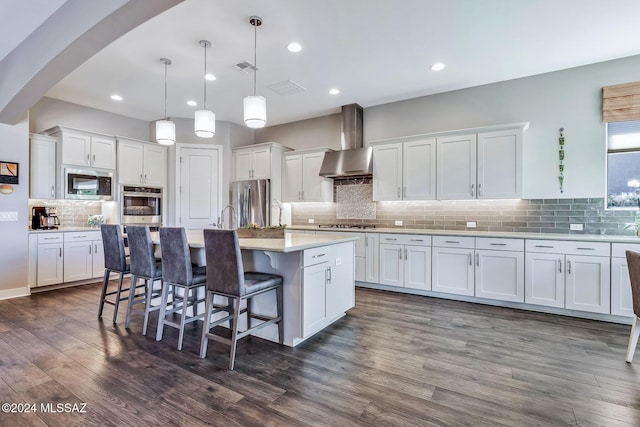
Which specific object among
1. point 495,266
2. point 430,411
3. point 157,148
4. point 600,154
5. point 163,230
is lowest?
point 430,411

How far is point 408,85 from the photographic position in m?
4.43

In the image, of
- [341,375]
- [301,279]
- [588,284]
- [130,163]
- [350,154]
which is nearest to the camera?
[341,375]

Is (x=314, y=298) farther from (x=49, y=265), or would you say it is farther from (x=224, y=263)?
(x=49, y=265)

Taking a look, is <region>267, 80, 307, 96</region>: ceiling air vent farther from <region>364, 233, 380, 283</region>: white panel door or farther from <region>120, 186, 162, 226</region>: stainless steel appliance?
<region>120, 186, 162, 226</region>: stainless steel appliance

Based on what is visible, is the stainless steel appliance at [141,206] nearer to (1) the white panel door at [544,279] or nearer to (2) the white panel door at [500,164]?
(2) the white panel door at [500,164]

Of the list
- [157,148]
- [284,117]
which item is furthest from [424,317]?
[157,148]

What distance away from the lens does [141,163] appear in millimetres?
5645

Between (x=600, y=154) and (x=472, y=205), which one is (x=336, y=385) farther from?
(x=600, y=154)

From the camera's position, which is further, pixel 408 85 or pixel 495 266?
pixel 408 85

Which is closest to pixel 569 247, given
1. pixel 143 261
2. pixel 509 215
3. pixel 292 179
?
pixel 509 215

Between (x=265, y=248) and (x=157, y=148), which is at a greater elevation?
(x=157, y=148)

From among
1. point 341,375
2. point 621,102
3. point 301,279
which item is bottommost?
point 341,375

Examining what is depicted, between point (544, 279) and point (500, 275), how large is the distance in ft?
1.43

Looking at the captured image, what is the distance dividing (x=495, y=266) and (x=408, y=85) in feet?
8.87
